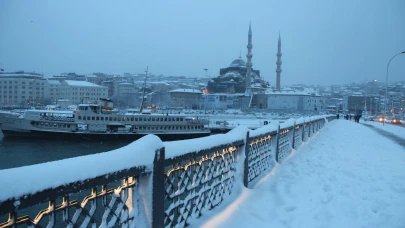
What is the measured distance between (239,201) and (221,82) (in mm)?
113696

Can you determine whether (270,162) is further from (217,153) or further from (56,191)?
(56,191)

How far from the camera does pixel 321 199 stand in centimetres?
471

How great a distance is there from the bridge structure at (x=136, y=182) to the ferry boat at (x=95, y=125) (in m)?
33.9

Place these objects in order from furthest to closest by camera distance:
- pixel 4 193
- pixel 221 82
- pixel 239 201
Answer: pixel 221 82 → pixel 239 201 → pixel 4 193

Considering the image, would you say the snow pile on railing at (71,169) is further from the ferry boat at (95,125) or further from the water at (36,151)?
the ferry boat at (95,125)

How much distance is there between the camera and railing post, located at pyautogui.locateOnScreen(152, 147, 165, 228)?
247 cm

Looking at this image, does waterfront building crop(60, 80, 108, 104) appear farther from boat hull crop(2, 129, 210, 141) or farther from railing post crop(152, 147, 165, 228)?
railing post crop(152, 147, 165, 228)

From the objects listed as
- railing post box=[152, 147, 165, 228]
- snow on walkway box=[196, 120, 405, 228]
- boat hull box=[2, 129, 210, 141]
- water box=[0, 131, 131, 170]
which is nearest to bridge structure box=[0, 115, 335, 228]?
railing post box=[152, 147, 165, 228]

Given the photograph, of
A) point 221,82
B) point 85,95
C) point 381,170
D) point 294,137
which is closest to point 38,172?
point 381,170

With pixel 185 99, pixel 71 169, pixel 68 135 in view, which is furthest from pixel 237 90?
pixel 71 169

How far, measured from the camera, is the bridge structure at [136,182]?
1530 mm

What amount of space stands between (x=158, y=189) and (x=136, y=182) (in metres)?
0.25

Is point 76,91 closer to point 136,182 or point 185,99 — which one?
point 185,99

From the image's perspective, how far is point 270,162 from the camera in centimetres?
684
